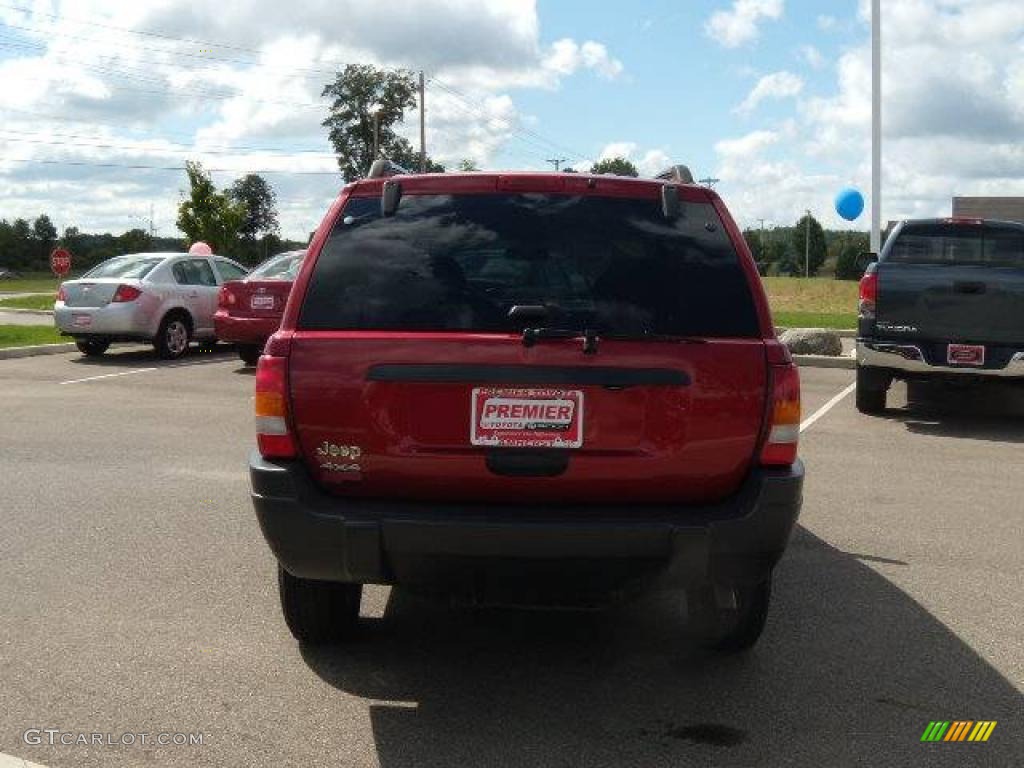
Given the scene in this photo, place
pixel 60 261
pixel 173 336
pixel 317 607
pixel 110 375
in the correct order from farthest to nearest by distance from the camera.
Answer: pixel 60 261, pixel 173 336, pixel 110 375, pixel 317 607

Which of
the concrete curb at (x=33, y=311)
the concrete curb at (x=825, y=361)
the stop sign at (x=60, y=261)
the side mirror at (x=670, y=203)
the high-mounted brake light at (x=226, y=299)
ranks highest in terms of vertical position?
the stop sign at (x=60, y=261)

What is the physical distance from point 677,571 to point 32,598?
3.02 meters

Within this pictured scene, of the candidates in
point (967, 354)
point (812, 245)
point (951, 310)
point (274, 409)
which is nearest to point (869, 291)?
point (951, 310)

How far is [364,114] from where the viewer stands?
85125 mm

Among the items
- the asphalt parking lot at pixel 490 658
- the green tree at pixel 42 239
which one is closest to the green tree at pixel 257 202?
the green tree at pixel 42 239

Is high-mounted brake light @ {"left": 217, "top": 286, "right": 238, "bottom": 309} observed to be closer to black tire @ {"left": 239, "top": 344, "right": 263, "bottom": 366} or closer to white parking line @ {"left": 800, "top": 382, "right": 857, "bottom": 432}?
black tire @ {"left": 239, "top": 344, "right": 263, "bottom": 366}

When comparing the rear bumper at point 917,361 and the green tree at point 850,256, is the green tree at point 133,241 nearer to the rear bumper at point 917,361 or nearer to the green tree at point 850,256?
the green tree at point 850,256

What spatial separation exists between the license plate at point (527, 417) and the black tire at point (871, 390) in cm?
812

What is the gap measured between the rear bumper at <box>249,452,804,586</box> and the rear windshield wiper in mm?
528

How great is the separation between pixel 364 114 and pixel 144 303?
71.8 metres

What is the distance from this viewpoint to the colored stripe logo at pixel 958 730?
12.0 feet

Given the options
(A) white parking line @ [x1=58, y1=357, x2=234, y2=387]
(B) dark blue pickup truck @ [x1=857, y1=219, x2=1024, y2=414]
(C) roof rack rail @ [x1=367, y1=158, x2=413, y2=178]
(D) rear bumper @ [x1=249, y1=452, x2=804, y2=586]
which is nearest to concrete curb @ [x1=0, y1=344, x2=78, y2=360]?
(A) white parking line @ [x1=58, y1=357, x2=234, y2=387]

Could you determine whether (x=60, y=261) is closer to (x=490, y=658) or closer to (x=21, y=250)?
(x=490, y=658)

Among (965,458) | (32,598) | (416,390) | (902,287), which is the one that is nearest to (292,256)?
(902,287)
